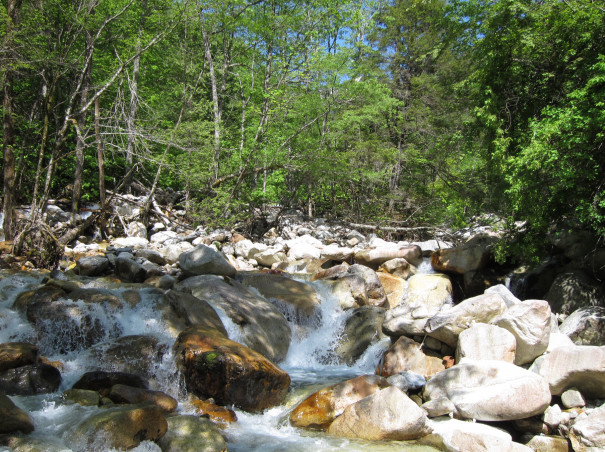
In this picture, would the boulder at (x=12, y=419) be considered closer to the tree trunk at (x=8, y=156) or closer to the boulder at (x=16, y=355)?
the boulder at (x=16, y=355)

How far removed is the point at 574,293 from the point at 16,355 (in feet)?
25.3

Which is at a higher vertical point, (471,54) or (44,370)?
(471,54)

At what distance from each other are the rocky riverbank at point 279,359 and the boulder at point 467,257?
2.36ft

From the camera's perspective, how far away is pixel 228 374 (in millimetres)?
4574

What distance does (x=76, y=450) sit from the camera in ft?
10.8

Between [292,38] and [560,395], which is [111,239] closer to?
[292,38]

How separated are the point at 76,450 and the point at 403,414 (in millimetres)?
2990

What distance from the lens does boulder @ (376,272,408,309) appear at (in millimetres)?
8844

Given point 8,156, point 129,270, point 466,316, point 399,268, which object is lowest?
point 466,316

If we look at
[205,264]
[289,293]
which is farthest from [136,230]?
[289,293]

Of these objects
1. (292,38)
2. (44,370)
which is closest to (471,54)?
(292,38)

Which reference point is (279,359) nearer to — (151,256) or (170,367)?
(170,367)

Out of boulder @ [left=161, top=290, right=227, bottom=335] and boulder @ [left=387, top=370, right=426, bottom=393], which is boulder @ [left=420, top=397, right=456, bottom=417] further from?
boulder @ [left=161, top=290, right=227, bottom=335]

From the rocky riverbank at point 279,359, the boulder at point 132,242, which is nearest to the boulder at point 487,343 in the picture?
the rocky riverbank at point 279,359
